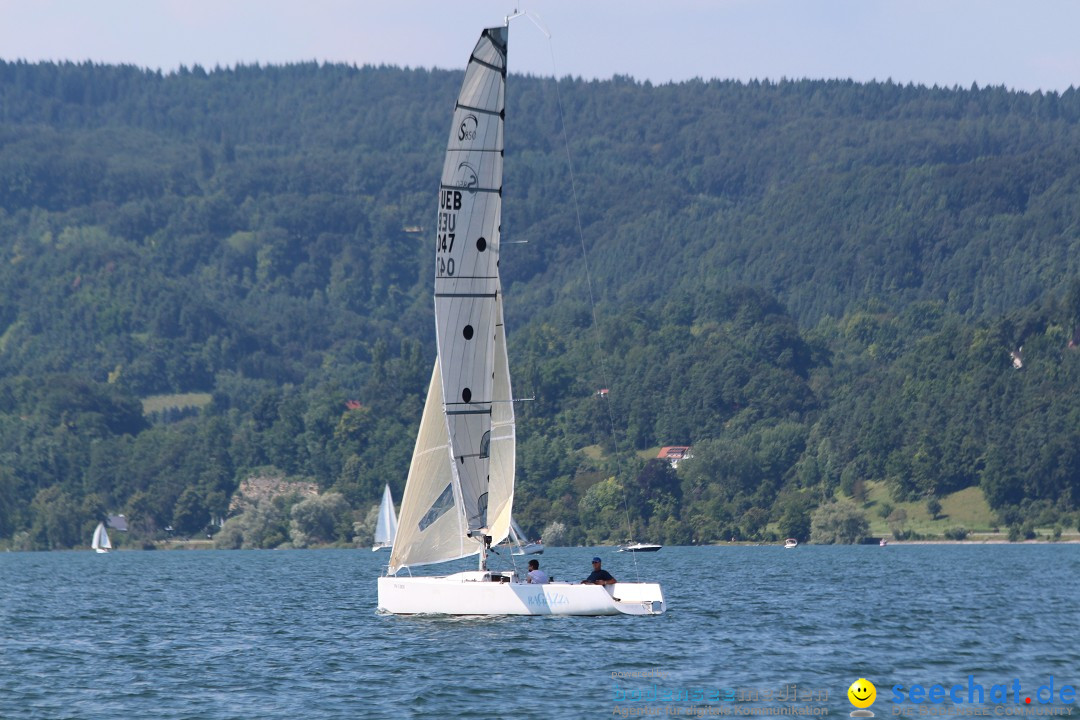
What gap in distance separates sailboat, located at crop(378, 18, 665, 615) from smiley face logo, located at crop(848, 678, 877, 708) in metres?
11.9

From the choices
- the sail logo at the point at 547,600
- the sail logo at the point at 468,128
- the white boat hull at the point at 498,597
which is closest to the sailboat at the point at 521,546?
the white boat hull at the point at 498,597

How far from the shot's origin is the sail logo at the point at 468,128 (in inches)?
1890

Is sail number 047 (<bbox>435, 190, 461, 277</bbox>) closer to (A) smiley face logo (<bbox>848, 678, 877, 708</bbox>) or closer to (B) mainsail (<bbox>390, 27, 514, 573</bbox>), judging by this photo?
(B) mainsail (<bbox>390, 27, 514, 573</bbox>)

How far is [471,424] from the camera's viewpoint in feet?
162

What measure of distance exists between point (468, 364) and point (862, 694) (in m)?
16.6

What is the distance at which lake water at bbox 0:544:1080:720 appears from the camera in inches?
1487

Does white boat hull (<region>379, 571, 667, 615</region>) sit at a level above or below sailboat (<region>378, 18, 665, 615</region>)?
below

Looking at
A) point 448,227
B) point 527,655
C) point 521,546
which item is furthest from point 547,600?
point 448,227

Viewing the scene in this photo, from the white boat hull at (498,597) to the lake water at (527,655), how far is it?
655 mm

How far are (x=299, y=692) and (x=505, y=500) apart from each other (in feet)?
38.3

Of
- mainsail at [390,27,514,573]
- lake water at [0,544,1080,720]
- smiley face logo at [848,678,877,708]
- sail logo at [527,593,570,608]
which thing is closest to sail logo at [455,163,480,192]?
mainsail at [390,27,514,573]

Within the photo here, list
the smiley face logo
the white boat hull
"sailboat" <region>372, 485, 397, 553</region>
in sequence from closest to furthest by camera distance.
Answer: the smiley face logo < the white boat hull < "sailboat" <region>372, 485, 397, 553</region>

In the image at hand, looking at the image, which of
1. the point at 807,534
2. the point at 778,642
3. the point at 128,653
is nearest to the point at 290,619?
the point at 128,653

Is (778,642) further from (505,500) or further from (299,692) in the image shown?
(299,692)
